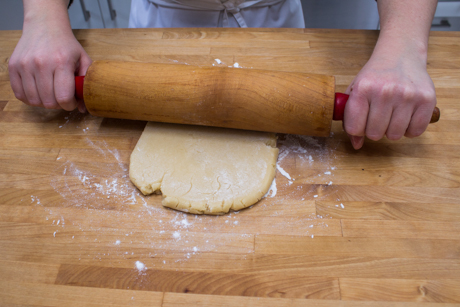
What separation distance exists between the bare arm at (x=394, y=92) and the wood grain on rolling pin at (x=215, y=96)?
10 cm

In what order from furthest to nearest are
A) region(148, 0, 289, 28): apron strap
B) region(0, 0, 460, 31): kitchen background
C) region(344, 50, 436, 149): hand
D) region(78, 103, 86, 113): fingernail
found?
region(0, 0, 460, 31): kitchen background < region(148, 0, 289, 28): apron strap < region(78, 103, 86, 113): fingernail < region(344, 50, 436, 149): hand

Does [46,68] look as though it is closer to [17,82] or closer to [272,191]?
[17,82]

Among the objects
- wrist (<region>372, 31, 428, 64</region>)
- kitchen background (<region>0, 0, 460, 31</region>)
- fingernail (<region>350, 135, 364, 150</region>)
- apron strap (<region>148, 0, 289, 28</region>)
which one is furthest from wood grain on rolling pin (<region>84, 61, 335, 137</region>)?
kitchen background (<region>0, 0, 460, 31</region>)

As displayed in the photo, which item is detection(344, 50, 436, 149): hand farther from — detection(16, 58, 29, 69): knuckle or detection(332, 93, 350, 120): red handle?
detection(16, 58, 29, 69): knuckle

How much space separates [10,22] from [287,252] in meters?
Result: 2.86

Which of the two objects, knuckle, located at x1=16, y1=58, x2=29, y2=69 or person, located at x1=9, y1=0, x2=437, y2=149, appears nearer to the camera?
person, located at x1=9, y1=0, x2=437, y2=149

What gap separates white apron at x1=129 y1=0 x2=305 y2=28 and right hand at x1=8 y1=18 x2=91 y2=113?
0.62 m

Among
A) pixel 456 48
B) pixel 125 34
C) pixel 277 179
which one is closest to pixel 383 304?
pixel 277 179

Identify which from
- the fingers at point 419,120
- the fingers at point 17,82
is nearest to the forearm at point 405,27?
the fingers at point 419,120

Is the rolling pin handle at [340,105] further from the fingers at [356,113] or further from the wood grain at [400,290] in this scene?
the wood grain at [400,290]

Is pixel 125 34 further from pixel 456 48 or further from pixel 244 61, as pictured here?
pixel 456 48

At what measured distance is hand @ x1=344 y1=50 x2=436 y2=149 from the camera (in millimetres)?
1046

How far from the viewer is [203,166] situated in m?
1.19

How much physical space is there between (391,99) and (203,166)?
0.65 m
